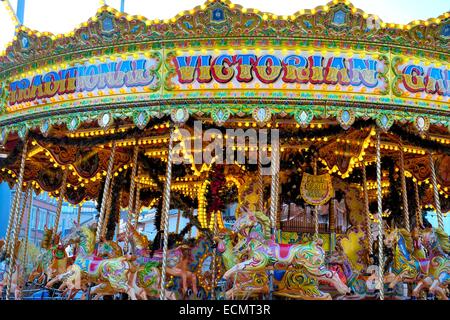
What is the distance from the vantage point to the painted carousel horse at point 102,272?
940cm

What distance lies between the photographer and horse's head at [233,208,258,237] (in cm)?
883

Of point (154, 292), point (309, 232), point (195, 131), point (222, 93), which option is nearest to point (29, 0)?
point (195, 131)

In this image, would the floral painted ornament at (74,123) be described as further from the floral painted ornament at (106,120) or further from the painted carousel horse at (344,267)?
the painted carousel horse at (344,267)

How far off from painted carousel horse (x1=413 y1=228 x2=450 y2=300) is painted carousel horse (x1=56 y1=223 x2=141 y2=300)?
166 inches

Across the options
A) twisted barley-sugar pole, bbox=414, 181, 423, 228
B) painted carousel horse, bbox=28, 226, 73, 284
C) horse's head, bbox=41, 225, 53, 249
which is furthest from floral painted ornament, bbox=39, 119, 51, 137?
twisted barley-sugar pole, bbox=414, 181, 423, 228

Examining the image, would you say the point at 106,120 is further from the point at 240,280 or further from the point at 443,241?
the point at 443,241

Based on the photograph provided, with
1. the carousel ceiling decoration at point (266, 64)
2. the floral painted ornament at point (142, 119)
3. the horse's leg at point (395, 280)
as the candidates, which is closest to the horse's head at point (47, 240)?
the carousel ceiling decoration at point (266, 64)

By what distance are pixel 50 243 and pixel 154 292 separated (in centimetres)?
430

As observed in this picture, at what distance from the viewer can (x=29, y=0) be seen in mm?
11133

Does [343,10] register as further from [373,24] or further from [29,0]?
[29,0]

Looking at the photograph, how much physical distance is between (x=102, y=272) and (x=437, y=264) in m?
4.93

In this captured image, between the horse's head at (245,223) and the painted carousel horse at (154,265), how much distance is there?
172 cm

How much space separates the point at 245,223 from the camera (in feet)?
29.0

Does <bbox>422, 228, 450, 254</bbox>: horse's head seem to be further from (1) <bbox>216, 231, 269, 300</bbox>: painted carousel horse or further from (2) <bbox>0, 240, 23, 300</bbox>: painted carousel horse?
(2) <bbox>0, 240, 23, 300</bbox>: painted carousel horse
